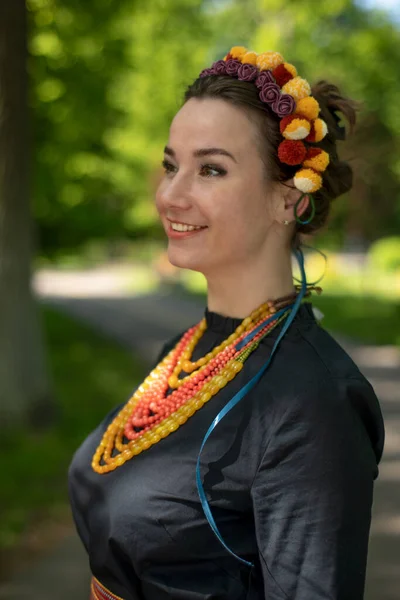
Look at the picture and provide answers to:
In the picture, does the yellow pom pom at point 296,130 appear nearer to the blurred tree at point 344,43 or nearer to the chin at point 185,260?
the chin at point 185,260

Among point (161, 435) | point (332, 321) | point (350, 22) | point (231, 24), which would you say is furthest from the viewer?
point (231, 24)

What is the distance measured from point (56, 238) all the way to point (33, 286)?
165 inches

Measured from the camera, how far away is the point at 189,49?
73.7ft

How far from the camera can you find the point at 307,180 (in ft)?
5.50

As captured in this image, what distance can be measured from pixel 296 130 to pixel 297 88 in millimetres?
143

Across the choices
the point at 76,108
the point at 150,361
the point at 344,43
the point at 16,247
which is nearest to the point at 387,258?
the point at 344,43

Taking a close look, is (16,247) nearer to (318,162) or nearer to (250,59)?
(250,59)

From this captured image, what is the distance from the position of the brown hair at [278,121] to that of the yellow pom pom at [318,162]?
0.03 metres

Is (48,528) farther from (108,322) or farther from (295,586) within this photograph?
(108,322)

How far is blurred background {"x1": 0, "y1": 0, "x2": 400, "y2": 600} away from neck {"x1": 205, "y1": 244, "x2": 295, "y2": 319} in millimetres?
306

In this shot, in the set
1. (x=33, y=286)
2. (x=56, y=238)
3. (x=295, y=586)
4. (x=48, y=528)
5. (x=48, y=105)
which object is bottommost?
(x=48, y=528)

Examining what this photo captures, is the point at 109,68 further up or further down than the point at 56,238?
further up

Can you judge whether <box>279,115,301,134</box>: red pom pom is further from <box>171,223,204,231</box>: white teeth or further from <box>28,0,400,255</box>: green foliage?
<box>28,0,400,255</box>: green foliage

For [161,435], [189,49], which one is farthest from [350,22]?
[161,435]
